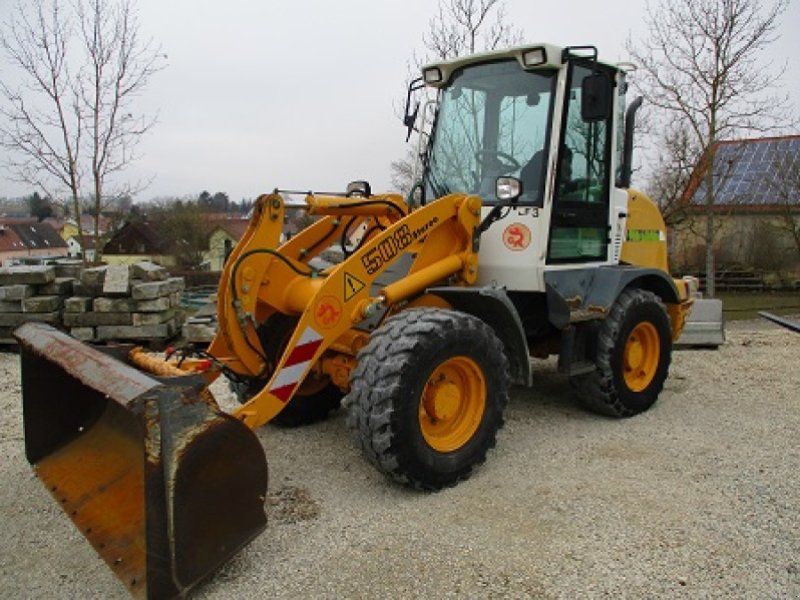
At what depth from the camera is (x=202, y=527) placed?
8.83 feet

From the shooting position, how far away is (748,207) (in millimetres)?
19281

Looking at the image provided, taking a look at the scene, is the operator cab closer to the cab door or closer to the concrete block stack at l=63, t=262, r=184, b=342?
the cab door

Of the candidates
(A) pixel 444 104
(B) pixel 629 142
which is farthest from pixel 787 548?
(A) pixel 444 104

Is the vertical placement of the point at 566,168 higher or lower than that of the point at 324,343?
higher

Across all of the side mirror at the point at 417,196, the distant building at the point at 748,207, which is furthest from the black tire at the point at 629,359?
the distant building at the point at 748,207

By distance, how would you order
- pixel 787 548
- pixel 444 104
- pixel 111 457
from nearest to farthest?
1. pixel 787 548
2. pixel 111 457
3. pixel 444 104

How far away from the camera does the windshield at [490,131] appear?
4.48 meters

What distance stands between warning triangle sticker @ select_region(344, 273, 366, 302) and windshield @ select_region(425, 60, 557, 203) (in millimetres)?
1261

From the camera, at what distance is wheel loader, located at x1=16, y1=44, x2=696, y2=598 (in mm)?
2795

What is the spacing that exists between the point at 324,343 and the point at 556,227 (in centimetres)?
189

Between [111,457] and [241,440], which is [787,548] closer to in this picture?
[241,440]

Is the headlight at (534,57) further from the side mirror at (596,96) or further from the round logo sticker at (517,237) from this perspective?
the round logo sticker at (517,237)

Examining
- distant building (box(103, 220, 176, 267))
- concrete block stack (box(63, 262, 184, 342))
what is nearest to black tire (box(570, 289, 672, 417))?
concrete block stack (box(63, 262, 184, 342))

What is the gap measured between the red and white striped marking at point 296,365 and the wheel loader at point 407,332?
1cm
